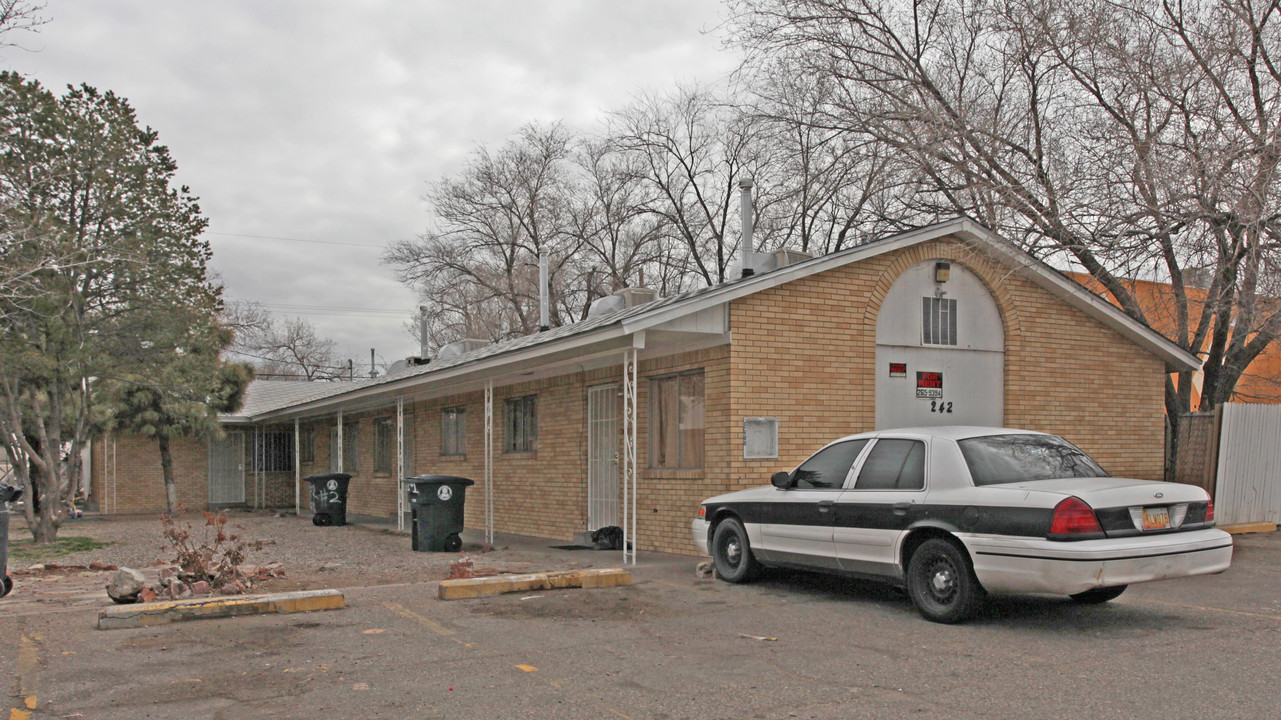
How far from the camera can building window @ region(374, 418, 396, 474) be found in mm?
23094

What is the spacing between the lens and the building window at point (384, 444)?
23094 mm

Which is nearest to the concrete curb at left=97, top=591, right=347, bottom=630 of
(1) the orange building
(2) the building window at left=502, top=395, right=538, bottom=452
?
(2) the building window at left=502, top=395, right=538, bottom=452

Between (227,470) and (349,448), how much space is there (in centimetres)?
683

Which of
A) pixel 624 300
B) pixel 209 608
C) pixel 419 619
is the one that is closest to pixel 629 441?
pixel 419 619

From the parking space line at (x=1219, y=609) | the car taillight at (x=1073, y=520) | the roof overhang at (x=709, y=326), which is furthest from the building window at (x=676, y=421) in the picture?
the car taillight at (x=1073, y=520)

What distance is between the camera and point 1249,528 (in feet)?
47.3

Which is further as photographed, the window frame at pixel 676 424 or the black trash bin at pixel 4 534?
the window frame at pixel 676 424

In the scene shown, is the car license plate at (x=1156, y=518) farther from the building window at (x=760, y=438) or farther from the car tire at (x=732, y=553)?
the building window at (x=760, y=438)

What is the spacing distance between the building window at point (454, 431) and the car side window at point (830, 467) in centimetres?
1094

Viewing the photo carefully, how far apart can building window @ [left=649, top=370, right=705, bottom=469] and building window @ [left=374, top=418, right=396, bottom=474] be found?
10.9 m

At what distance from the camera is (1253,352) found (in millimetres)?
17125

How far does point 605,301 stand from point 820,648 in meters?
11.9

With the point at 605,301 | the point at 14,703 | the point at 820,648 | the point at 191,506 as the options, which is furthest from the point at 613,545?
the point at 191,506

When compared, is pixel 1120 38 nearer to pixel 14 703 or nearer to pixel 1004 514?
pixel 1004 514
